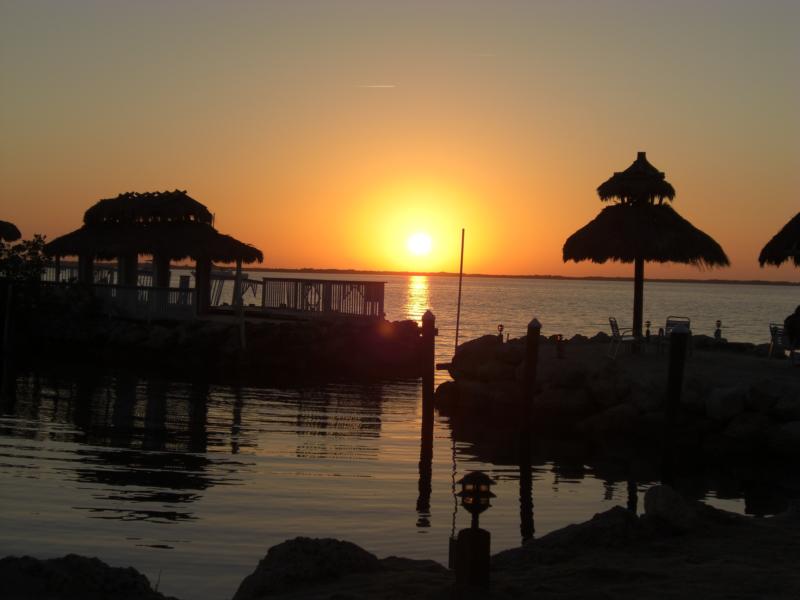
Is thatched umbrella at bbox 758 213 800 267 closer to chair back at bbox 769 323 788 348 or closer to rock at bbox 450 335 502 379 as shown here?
chair back at bbox 769 323 788 348

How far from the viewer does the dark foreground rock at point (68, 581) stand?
6270mm

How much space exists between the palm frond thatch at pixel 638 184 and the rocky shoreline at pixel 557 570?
14.8 m

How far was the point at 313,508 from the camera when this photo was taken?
11992mm

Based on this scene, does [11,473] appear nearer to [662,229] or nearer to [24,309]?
[662,229]

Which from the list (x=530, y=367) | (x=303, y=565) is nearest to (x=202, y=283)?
(x=530, y=367)

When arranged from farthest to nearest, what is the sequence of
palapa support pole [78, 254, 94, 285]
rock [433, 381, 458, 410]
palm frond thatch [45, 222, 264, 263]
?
palapa support pole [78, 254, 94, 285]
palm frond thatch [45, 222, 264, 263]
rock [433, 381, 458, 410]

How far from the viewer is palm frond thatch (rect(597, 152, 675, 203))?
22748mm

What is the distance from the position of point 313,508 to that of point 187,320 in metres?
20.0

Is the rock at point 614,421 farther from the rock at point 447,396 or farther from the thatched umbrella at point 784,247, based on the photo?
the thatched umbrella at point 784,247

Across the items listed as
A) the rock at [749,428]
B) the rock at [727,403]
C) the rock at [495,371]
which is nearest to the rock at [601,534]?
the rock at [749,428]

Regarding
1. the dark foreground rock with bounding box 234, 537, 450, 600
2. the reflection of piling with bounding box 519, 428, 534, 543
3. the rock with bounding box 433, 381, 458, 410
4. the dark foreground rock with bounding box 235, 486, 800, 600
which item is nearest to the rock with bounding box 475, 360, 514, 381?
the rock with bounding box 433, 381, 458, 410

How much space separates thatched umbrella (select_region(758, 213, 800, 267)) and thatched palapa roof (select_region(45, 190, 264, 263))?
16.5 m

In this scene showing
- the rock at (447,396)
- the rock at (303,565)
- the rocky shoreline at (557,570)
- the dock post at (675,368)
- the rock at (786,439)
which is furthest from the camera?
the rock at (447,396)

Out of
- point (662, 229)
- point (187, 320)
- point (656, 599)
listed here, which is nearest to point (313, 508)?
point (656, 599)
